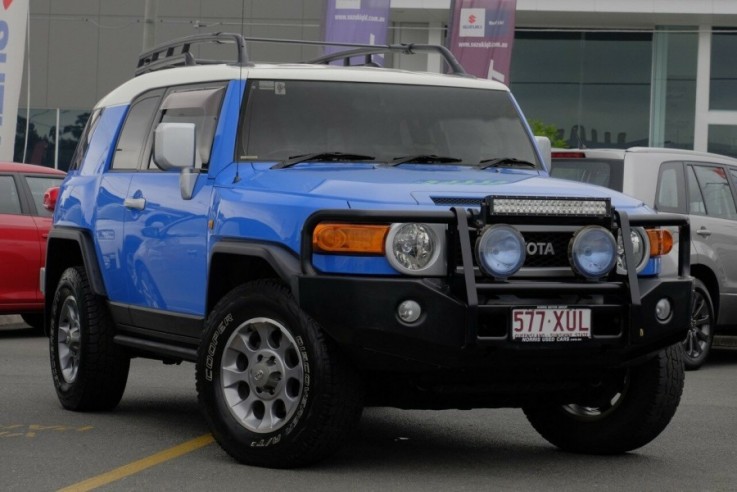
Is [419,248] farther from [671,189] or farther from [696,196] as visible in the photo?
[696,196]

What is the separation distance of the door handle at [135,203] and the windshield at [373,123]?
0.81 m

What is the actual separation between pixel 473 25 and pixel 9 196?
12325 millimetres

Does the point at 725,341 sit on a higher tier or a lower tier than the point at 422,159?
lower

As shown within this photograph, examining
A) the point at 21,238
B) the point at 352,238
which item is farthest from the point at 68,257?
the point at 21,238

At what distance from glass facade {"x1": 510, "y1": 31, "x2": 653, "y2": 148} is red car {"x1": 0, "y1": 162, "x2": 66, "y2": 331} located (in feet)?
85.5

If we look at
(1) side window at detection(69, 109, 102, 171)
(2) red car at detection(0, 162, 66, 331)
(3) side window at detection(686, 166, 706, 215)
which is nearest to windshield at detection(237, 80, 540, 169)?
(1) side window at detection(69, 109, 102, 171)

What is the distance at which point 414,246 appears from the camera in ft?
21.2

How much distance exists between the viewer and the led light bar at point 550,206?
6496 millimetres

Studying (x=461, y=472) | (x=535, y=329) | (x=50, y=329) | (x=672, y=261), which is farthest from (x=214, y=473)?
(x=50, y=329)

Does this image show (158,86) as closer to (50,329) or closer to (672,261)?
(50,329)

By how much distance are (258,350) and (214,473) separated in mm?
570

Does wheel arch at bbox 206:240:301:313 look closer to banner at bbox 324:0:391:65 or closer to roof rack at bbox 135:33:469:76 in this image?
roof rack at bbox 135:33:469:76

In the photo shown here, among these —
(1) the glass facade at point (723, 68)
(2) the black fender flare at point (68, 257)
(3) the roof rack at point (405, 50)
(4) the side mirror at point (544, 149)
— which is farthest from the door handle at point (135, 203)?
(1) the glass facade at point (723, 68)

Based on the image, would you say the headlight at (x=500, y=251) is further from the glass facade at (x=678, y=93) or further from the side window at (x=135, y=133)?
the glass facade at (x=678, y=93)
